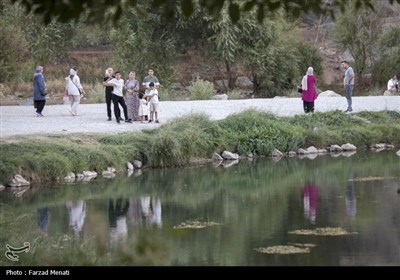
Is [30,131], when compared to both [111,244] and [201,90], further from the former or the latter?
[201,90]

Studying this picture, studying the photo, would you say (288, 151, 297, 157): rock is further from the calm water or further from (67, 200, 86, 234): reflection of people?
(67, 200, 86, 234): reflection of people

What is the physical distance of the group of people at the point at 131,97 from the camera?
26.7 meters

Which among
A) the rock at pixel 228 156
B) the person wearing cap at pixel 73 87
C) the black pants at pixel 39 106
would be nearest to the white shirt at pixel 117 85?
the person wearing cap at pixel 73 87

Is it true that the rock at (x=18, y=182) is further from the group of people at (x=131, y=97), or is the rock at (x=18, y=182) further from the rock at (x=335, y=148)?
the rock at (x=335, y=148)

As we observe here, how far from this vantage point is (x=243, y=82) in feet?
181

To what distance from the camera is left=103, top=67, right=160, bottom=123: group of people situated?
1052 inches

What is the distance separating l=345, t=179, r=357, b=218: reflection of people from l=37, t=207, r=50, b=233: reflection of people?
5436 millimetres

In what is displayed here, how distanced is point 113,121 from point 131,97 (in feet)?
3.66

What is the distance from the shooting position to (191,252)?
44.8ft

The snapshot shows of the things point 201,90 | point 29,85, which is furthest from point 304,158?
point 29,85

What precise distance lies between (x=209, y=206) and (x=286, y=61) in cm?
3129

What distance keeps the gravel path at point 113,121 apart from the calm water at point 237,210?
11.9ft

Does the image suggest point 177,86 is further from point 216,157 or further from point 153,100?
point 216,157

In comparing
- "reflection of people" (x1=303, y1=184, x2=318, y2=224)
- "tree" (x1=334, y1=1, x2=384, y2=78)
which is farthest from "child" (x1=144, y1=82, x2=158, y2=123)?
"tree" (x1=334, y1=1, x2=384, y2=78)
